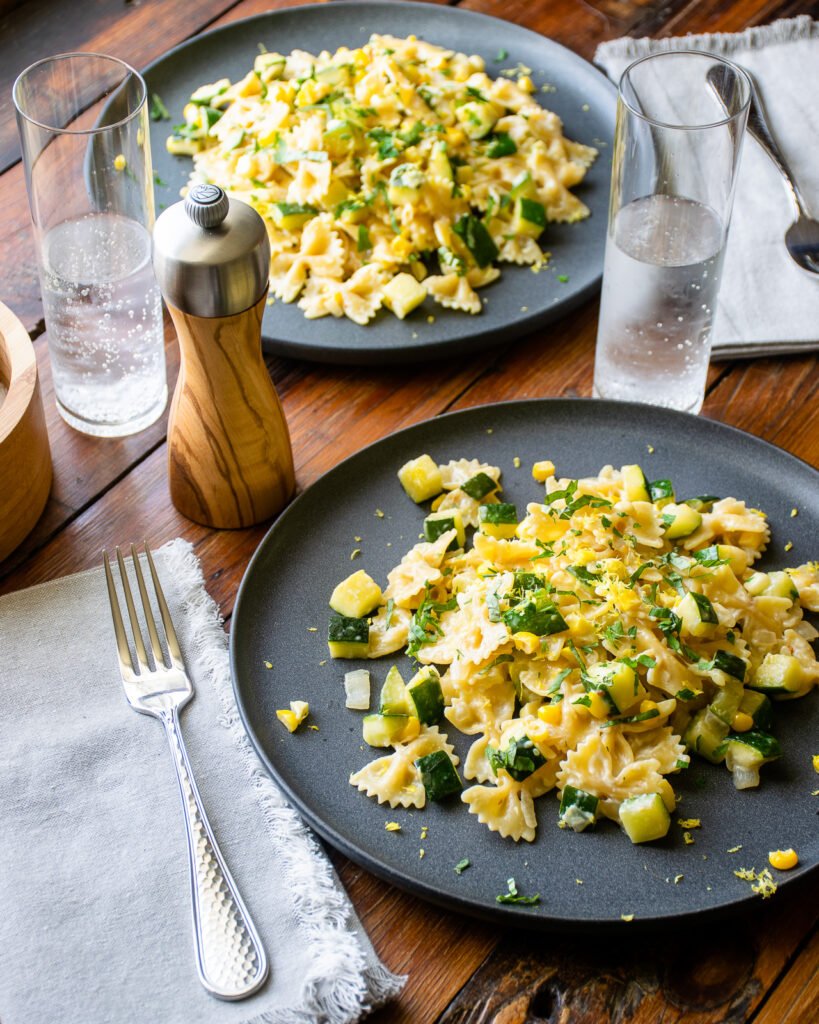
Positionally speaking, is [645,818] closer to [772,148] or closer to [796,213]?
[796,213]

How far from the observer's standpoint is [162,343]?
6.79 feet

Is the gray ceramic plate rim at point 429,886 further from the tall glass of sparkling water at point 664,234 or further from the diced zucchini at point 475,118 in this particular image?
the diced zucchini at point 475,118

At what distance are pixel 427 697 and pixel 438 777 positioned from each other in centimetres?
12

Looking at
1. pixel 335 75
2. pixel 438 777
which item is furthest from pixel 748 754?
pixel 335 75

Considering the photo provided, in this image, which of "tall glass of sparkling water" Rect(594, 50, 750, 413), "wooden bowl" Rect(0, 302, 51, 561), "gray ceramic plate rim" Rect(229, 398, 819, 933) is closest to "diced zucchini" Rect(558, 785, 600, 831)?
"gray ceramic plate rim" Rect(229, 398, 819, 933)

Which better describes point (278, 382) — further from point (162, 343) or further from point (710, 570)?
point (710, 570)

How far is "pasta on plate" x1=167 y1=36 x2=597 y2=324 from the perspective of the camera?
2.22m

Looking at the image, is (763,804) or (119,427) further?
(119,427)

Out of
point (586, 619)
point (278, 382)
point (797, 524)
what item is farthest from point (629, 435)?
point (278, 382)

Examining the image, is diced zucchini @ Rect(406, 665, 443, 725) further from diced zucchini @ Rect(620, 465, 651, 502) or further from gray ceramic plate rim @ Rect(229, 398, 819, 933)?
diced zucchini @ Rect(620, 465, 651, 502)

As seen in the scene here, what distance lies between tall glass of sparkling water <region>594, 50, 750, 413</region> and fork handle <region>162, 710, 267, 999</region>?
3.28 feet

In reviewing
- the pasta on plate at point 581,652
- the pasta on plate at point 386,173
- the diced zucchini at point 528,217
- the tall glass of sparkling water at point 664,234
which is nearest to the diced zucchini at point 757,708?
the pasta on plate at point 581,652

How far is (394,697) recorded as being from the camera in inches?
65.2

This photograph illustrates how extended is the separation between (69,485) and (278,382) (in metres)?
0.40
